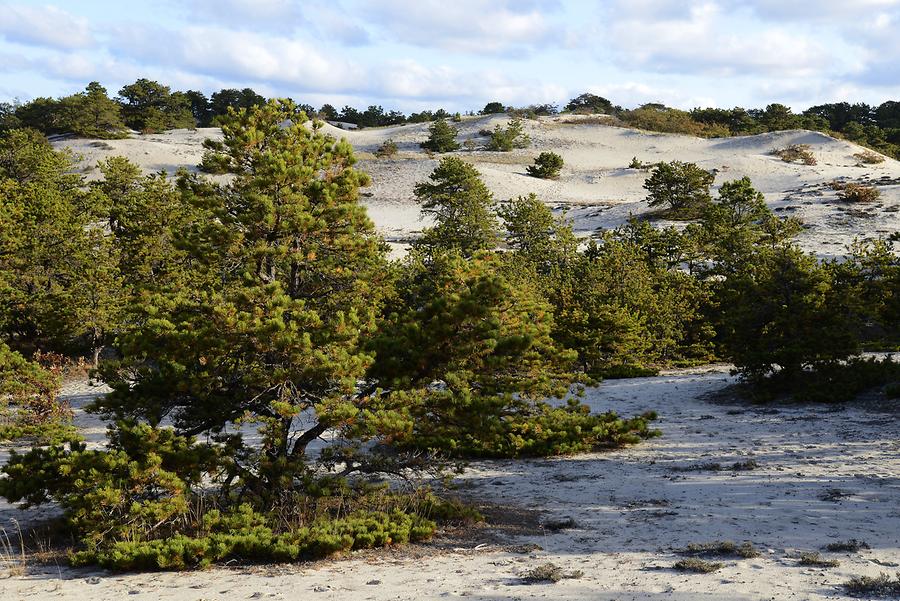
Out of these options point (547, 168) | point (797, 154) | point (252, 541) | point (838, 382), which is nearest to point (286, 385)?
point (252, 541)

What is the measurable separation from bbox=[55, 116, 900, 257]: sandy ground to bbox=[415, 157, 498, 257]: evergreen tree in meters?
4.80

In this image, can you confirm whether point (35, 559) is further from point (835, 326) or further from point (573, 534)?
point (835, 326)

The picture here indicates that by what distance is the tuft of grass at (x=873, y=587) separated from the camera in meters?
5.89

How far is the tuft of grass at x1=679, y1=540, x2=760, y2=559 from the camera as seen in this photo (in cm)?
716

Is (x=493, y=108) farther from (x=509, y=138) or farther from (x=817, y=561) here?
(x=817, y=561)

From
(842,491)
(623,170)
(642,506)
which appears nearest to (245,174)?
(642,506)

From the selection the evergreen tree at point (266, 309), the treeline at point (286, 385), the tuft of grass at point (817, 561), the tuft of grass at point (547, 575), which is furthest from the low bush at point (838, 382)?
the tuft of grass at point (547, 575)

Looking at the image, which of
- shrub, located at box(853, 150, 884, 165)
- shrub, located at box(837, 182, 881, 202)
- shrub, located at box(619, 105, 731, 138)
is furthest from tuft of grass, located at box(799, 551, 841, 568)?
shrub, located at box(619, 105, 731, 138)

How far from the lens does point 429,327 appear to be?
30.9 ft

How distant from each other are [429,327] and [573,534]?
304cm

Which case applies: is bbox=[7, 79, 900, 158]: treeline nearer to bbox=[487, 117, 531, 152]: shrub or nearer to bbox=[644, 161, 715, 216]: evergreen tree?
bbox=[487, 117, 531, 152]: shrub

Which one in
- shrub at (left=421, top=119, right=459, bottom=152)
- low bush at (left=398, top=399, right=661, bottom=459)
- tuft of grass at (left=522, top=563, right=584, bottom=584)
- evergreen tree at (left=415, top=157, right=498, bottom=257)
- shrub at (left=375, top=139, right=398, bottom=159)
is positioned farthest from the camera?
shrub at (left=421, top=119, right=459, bottom=152)

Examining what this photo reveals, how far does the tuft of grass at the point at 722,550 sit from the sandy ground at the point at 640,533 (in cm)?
14

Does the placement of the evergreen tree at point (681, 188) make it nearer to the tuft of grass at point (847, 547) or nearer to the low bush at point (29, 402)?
the low bush at point (29, 402)
